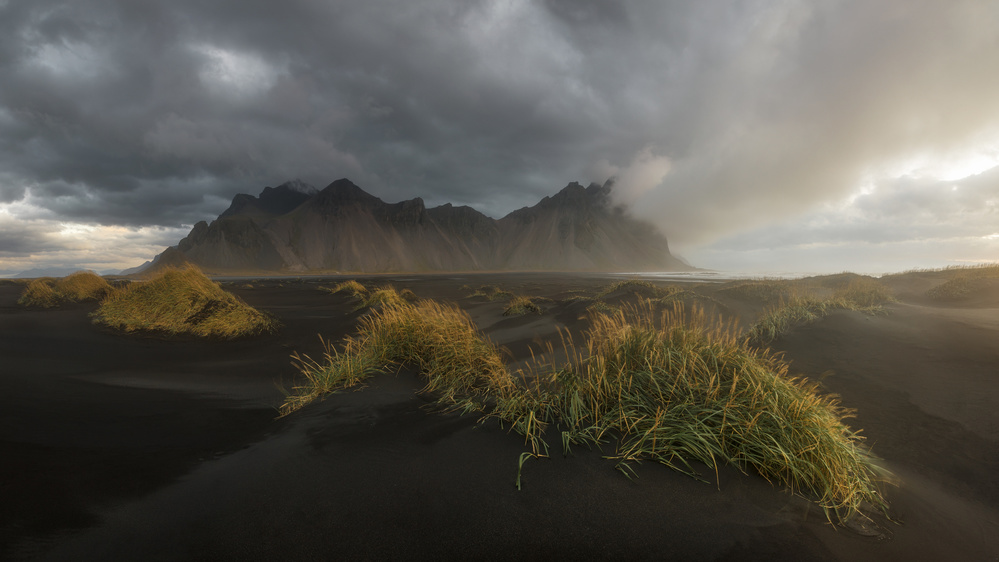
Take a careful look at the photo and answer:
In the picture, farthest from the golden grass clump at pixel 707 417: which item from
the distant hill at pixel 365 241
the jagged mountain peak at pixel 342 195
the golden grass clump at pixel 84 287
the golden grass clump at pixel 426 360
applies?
the jagged mountain peak at pixel 342 195

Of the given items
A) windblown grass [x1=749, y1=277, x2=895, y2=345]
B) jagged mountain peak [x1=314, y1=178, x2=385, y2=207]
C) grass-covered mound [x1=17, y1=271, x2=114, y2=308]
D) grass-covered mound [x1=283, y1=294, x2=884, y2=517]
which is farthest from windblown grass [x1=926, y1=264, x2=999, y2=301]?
jagged mountain peak [x1=314, y1=178, x2=385, y2=207]

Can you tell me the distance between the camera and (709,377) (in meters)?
4.14

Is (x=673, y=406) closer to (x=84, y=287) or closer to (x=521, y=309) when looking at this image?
(x=521, y=309)

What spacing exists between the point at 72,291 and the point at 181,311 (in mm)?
11425

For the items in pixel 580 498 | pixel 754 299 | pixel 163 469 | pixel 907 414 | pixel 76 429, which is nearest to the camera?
pixel 580 498

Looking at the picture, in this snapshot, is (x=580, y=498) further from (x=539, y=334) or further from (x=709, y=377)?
(x=539, y=334)

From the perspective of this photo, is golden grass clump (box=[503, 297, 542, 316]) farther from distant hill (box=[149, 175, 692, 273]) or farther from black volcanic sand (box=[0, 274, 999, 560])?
distant hill (box=[149, 175, 692, 273])

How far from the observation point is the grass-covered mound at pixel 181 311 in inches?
365

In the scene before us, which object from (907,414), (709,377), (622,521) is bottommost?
(907,414)

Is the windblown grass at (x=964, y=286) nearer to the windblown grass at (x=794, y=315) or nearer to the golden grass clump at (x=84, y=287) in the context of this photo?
the windblown grass at (x=794, y=315)

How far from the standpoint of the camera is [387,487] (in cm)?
295

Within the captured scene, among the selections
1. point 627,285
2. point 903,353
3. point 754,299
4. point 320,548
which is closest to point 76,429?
point 320,548

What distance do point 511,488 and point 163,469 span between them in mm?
3338

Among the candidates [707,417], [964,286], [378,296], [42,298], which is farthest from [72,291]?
[964,286]
